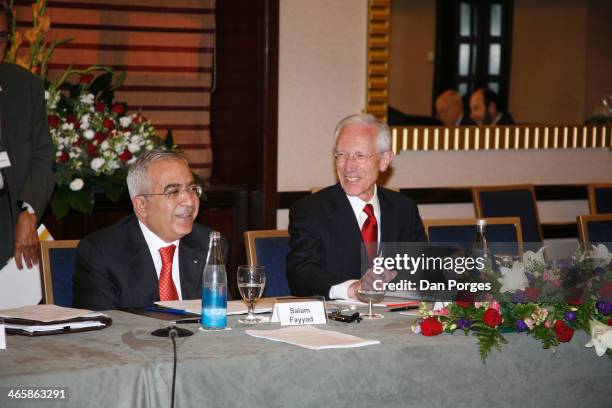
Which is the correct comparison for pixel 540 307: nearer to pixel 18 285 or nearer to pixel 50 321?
pixel 50 321

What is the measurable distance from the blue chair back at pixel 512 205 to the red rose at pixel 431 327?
2653mm

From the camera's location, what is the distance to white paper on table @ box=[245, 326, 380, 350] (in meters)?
2.57

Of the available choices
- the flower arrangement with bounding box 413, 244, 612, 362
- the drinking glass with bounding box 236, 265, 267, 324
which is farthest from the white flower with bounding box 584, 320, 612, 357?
the drinking glass with bounding box 236, 265, 267, 324

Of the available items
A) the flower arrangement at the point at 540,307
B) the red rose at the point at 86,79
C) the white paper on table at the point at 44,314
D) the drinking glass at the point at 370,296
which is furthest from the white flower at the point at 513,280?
the red rose at the point at 86,79

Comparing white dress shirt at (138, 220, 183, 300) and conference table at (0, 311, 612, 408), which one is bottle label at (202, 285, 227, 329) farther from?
white dress shirt at (138, 220, 183, 300)

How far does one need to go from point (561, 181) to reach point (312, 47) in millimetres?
2026

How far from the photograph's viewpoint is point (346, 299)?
134 inches

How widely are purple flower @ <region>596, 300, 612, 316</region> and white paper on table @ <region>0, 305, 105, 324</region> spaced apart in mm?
1364

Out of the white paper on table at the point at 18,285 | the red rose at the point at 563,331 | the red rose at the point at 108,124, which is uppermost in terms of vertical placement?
the red rose at the point at 108,124

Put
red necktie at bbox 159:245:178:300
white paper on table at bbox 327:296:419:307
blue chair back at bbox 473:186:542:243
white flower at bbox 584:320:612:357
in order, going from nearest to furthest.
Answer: white flower at bbox 584:320:612:357, white paper on table at bbox 327:296:419:307, red necktie at bbox 159:245:178:300, blue chair back at bbox 473:186:542:243

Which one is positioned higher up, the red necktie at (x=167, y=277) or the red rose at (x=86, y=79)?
the red rose at (x=86, y=79)

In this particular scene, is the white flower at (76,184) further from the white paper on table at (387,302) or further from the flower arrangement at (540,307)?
the flower arrangement at (540,307)

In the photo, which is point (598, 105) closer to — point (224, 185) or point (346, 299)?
point (224, 185)

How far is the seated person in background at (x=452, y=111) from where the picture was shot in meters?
6.63
